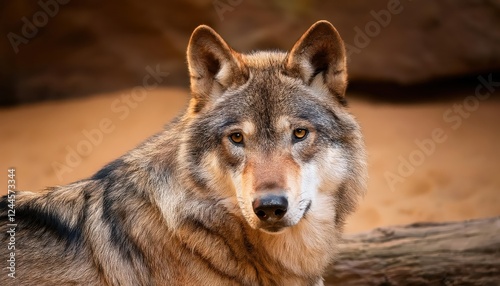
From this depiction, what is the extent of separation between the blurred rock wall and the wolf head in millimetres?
5787

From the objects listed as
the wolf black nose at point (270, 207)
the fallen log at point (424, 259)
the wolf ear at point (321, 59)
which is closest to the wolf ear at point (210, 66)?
the wolf ear at point (321, 59)

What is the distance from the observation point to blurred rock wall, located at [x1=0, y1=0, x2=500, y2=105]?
32.5 feet

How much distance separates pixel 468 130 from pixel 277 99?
6.06 m

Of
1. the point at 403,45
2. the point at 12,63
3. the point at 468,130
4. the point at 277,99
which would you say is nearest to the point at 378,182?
the point at 468,130

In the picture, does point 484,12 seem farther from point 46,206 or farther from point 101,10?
point 46,206

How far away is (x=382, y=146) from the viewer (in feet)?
32.0

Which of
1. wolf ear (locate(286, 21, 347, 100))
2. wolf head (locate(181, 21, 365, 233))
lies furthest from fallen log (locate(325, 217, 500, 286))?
wolf ear (locate(286, 21, 347, 100))

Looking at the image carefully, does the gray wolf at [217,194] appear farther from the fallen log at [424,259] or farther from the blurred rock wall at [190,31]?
the blurred rock wall at [190,31]

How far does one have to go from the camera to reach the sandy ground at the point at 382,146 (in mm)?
8570

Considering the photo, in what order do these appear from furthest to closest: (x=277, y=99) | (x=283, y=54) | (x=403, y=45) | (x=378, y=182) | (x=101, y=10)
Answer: (x=101, y=10) < (x=403, y=45) < (x=378, y=182) < (x=283, y=54) < (x=277, y=99)

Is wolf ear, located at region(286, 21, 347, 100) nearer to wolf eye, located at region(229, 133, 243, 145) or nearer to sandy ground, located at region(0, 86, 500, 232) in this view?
wolf eye, located at region(229, 133, 243, 145)

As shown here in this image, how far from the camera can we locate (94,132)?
1048 cm

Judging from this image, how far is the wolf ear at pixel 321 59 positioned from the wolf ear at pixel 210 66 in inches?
14.5

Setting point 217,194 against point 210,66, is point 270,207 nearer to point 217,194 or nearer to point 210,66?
point 217,194
